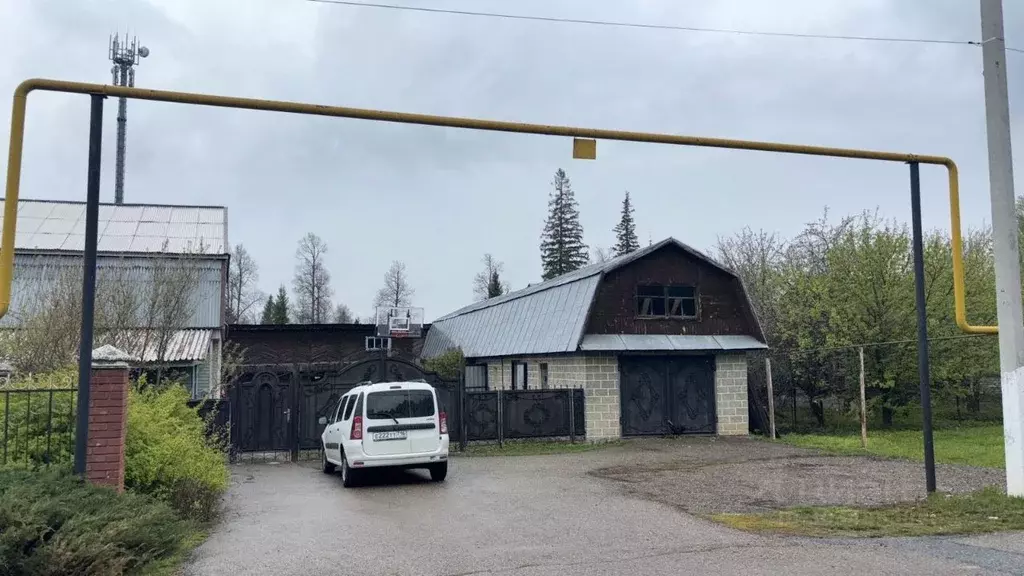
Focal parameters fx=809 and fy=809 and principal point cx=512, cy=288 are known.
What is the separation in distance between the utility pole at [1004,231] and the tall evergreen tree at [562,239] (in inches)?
2308

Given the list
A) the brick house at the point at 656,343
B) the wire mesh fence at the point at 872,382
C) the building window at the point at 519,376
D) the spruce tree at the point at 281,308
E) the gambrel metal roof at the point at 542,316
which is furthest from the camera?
the spruce tree at the point at 281,308

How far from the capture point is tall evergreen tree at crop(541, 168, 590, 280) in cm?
7019

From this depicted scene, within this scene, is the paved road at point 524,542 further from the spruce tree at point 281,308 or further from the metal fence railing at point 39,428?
the spruce tree at point 281,308

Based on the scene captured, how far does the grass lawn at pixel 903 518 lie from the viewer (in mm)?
8805

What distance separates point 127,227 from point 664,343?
73.5 feet

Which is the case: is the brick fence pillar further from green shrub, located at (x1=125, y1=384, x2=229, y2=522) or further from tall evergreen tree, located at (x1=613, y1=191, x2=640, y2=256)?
tall evergreen tree, located at (x1=613, y1=191, x2=640, y2=256)

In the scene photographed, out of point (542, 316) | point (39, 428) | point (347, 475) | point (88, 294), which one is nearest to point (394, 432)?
point (347, 475)

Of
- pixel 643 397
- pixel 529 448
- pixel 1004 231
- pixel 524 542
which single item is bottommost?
pixel 529 448

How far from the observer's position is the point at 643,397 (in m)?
22.8

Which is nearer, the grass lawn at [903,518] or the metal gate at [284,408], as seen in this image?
the grass lawn at [903,518]

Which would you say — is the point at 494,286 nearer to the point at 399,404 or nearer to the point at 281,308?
the point at 281,308

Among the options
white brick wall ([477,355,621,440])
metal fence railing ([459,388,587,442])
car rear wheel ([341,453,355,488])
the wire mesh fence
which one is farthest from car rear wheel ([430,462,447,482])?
the wire mesh fence

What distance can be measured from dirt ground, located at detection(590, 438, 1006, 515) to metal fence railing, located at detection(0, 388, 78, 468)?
7.65 m

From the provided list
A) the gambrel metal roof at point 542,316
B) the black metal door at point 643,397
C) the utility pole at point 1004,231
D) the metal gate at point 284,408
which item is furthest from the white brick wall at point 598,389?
the utility pole at point 1004,231
